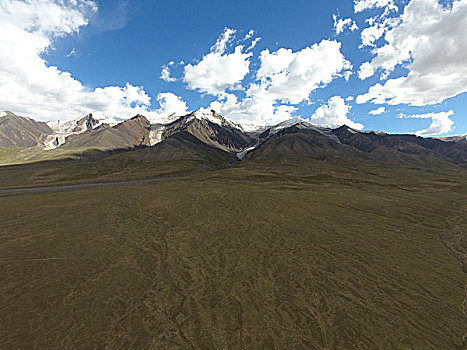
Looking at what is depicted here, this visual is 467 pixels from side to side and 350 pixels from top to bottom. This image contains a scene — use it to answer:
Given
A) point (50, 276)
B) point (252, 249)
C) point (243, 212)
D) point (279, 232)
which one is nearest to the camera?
point (50, 276)

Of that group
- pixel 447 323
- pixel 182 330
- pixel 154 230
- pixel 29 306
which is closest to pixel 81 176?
pixel 154 230

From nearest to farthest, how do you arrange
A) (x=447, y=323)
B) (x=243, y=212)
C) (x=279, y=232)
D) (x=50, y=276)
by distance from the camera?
1. (x=447, y=323)
2. (x=50, y=276)
3. (x=279, y=232)
4. (x=243, y=212)

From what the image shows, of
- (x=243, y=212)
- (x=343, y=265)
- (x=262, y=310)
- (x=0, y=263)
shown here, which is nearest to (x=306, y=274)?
(x=343, y=265)

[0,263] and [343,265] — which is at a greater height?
[0,263]

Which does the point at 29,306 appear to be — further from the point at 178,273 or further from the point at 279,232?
the point at 279,232

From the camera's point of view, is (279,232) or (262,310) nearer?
(262,310)

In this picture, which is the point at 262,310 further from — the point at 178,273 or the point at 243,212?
the point at 243,212
